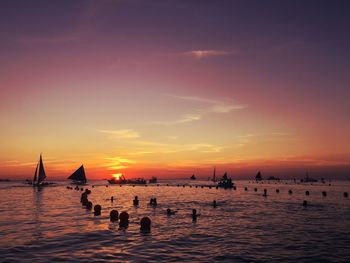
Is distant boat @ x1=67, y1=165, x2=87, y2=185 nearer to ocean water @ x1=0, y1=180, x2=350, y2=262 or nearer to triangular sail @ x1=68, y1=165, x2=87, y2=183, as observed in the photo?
triangular sail @ x1=68, y1=165, x2=87, y2=183

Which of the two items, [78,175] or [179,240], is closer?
[179,240]

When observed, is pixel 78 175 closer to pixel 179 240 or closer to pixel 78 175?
pixel 78 175

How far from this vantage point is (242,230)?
31.0 meters

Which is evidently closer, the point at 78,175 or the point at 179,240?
the point at 179,240

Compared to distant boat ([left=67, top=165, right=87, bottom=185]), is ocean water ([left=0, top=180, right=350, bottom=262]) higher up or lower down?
lower down

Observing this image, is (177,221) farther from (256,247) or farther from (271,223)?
(256,247)

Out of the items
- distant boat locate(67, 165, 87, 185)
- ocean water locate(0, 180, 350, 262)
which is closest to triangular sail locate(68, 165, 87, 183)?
distant boat locate(67, 165, 87, 185)

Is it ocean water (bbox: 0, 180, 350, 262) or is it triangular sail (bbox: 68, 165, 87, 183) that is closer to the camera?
ocean water (bbox: 0, 180, 350, 262)

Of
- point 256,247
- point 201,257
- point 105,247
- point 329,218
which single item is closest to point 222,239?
point 256,247

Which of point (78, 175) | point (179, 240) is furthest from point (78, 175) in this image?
point (179, 240)

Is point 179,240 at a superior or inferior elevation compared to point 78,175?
inferior

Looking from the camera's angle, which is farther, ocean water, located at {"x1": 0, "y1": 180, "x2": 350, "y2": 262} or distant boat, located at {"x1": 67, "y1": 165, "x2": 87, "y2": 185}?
distant boat, located at {"x1": 67, "y1": 165, "x2": 87, "y2": 185}

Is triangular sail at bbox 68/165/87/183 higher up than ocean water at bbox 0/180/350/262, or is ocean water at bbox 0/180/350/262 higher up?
triangular sail at bbox 68/165/87/183

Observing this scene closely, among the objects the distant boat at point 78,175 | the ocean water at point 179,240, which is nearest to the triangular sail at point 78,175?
the distant boat at point 78,175
